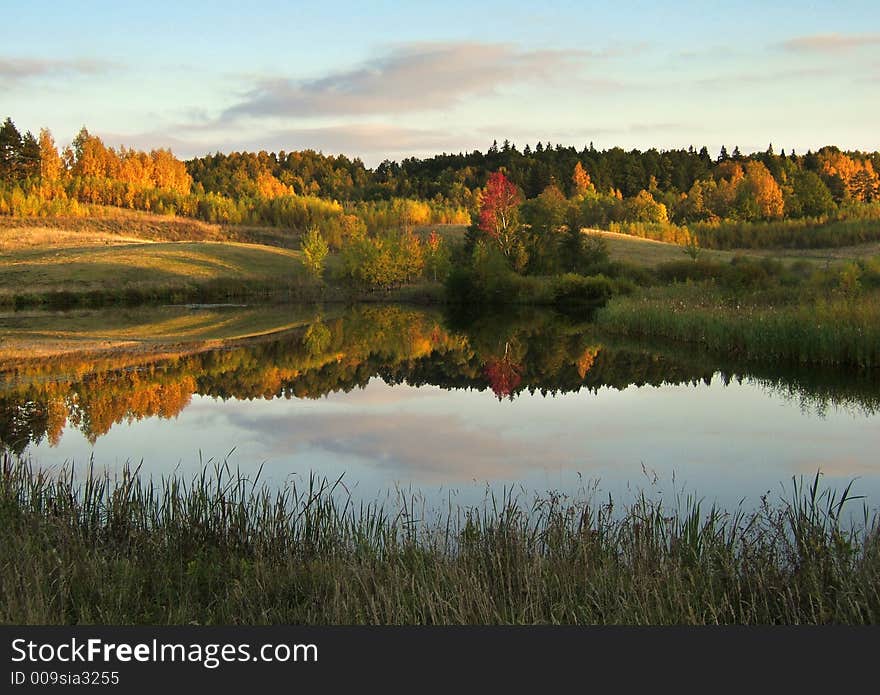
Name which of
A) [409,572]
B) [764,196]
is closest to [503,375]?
[409,572]

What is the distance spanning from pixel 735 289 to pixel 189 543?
3204cm

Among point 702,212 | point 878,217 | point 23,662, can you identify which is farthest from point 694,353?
point 702,212

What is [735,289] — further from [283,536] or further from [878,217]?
[878,217]

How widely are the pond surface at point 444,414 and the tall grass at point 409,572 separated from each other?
3102 millimetres

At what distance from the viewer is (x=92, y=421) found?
1558 centimetres

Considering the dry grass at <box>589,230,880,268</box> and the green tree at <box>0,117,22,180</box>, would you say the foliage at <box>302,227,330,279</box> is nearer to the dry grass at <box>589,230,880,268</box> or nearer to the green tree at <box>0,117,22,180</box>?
the dry grass at <box>589,230,880,268</box>

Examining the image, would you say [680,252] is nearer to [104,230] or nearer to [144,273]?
[144,273]

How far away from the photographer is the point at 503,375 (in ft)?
78.6

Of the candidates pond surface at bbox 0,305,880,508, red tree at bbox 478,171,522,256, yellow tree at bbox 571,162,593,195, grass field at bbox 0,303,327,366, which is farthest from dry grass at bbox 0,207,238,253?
yellow tree at bbox 571,162,593,195

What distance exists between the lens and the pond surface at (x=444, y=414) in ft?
39.3

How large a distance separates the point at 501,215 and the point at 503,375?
3352cm

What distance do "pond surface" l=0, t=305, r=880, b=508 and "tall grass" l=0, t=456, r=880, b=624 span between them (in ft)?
10.2

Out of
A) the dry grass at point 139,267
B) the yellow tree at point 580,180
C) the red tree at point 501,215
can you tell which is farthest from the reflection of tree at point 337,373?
the yellow tree at point 580,180

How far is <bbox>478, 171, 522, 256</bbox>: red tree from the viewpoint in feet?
179
